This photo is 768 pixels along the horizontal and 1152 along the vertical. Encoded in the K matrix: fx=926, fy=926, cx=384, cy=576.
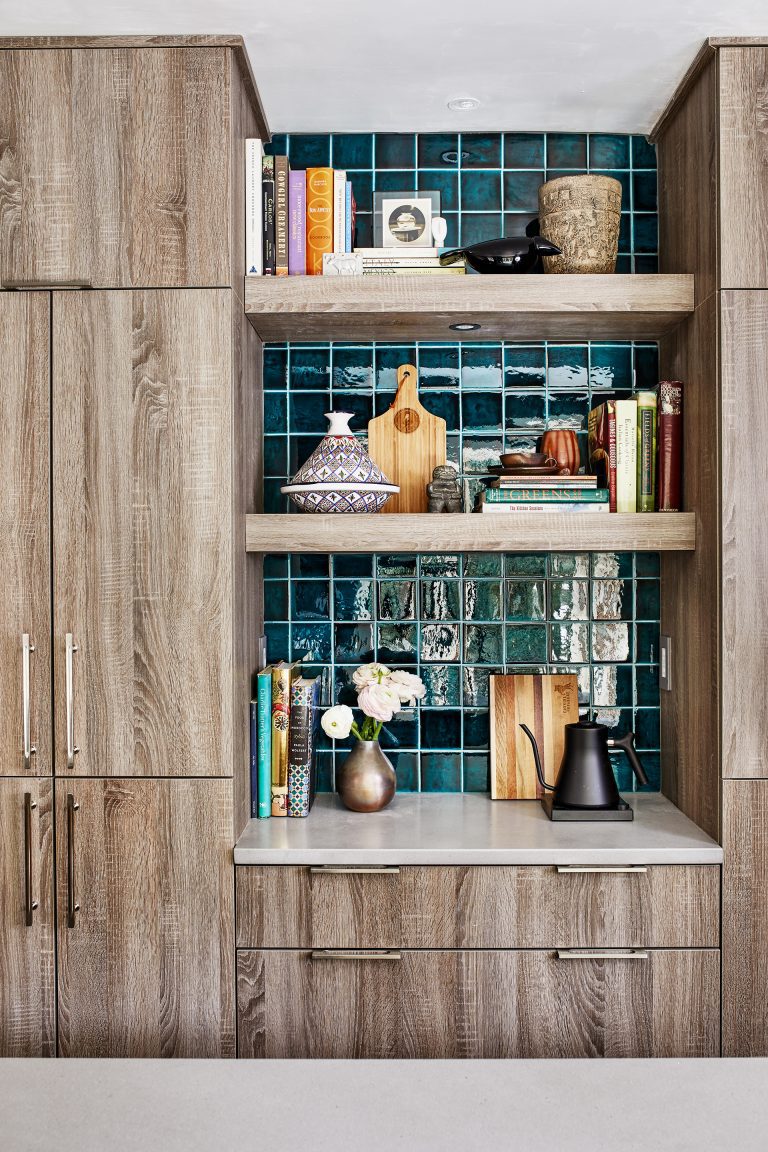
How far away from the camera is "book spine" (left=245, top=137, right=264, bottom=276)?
7.22 ft

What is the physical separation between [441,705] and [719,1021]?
0.99 meters

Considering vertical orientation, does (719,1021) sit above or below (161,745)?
below

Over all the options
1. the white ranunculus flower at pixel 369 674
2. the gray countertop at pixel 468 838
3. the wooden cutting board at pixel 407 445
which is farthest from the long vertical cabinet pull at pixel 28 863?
the wooden cutting board at pixel 407 445

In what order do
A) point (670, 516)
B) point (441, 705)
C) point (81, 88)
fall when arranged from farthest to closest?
1. point (441, 705)
2. point (670, 516)
3. point (81, 88)

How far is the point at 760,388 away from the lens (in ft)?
6.71

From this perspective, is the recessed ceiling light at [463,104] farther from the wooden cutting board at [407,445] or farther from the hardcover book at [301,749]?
the hardcover book at [301,749]

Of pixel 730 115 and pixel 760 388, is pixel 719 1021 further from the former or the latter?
pixel 730 115

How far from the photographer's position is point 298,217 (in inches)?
89.3

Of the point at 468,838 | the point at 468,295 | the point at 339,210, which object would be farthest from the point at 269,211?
the point at 468,838

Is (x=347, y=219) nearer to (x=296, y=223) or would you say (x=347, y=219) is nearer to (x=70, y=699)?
(x=296, y=223)

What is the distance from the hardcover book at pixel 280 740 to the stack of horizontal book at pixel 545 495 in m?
0.66

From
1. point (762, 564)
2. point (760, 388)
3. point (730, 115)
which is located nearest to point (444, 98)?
point (730, 115)

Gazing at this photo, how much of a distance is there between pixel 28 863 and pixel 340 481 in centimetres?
110

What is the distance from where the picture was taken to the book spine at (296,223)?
226 centimetres
